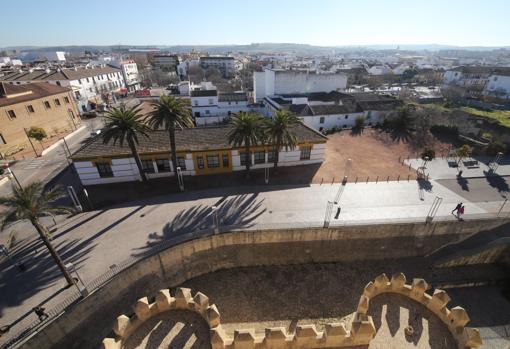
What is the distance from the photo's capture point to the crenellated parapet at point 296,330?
40.2 feet

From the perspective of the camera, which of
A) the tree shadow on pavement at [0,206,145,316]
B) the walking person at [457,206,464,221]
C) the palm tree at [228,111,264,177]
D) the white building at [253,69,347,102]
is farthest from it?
the white building at [253,69,347,102]

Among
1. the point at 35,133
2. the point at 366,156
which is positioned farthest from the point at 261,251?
the point at 35,133

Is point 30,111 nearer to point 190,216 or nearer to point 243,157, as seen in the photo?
point 243,157

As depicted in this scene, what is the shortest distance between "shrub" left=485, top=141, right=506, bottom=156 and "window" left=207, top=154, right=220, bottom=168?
138ft

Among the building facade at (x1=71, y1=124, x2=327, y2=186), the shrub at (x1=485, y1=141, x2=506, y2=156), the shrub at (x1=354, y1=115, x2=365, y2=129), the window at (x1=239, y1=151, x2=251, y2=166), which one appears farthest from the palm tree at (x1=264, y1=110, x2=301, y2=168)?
the shrub at (x1=485, y1=141, x2=506, y2=156)

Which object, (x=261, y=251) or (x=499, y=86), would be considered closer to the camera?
(x=261, y=251)

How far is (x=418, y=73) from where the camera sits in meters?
131

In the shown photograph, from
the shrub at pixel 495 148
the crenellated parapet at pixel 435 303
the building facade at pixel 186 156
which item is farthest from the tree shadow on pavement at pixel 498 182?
the crenellated parapet at pixel 435 303

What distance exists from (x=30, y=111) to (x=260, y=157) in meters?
41.5

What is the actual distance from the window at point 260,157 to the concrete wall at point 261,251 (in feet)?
43.4

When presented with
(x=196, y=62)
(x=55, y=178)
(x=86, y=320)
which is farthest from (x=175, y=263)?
(x=196, y=62)

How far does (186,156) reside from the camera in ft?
98.0

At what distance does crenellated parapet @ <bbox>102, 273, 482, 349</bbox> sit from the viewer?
1226 centimetres

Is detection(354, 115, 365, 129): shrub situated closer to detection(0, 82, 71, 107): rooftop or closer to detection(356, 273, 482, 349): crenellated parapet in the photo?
detection(356, 273, 482, 349): crenellated parapet
